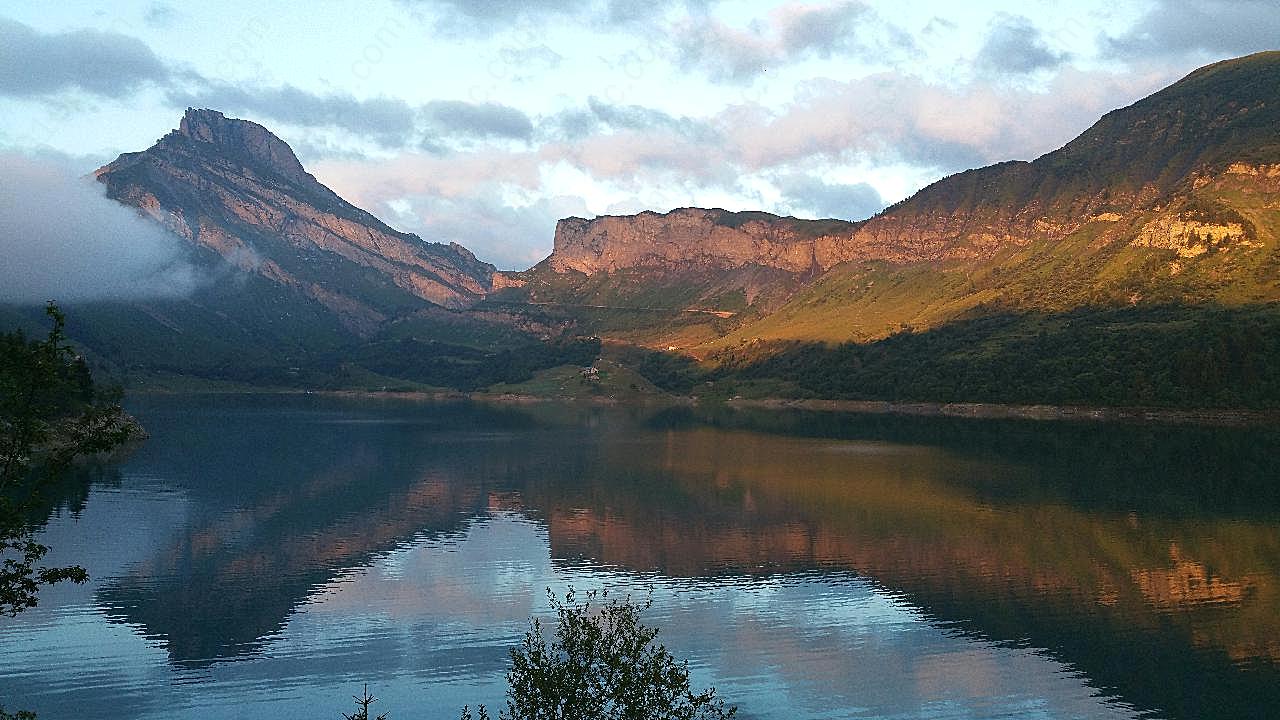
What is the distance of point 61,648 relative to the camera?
58.7 m

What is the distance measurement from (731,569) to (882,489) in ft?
177

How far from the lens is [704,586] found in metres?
79.0

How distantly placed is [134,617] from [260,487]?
7118 cm

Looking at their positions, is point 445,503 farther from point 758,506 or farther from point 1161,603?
point 1161,603

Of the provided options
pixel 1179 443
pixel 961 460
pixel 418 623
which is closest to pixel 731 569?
pixel 418 623

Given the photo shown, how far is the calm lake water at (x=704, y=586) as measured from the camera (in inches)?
2119

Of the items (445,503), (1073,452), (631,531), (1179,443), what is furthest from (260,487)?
(1179,443)

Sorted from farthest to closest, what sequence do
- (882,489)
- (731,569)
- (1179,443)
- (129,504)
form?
(1179,443) → (882,489) → (129,504) → (731,569)

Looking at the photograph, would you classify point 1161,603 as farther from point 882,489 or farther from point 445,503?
point 445,503

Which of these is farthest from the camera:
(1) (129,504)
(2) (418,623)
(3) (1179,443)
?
(3) (1179,443)

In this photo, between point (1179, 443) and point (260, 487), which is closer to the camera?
point (260, 487)

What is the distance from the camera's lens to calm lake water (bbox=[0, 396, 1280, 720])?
53812 millimetres

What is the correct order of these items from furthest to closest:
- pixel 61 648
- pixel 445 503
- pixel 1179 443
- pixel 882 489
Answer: pixel 1179 443 → pixel 882 489 → pixel 445 503 → pixel 61 648

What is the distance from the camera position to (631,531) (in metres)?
105
